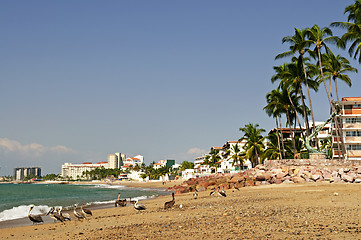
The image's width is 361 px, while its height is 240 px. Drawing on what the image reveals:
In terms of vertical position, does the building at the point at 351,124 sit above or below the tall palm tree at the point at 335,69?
below

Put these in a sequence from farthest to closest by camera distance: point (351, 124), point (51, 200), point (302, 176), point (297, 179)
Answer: point (351, 124) < point (51, 200) < point (302, 176) < point (297, 179)

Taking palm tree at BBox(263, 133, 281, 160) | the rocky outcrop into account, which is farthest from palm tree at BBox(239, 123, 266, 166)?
the rocky outcrop

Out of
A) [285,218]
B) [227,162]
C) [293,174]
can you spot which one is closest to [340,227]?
[285,218]

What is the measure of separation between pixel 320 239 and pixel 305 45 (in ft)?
149

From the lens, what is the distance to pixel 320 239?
26.1ft

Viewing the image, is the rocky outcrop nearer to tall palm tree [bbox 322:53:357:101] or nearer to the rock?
the rock

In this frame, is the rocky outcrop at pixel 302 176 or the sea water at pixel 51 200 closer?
the sea water at pixel 51 200

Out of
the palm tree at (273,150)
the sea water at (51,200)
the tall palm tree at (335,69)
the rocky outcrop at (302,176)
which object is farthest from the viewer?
the palm tree at (273,150)

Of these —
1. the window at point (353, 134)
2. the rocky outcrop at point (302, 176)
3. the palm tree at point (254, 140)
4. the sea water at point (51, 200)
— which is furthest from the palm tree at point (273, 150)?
the rocky outcrop at point (302, 176)

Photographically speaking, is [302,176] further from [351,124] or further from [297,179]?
[351,124]

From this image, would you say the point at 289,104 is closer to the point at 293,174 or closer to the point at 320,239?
the point at 293,174

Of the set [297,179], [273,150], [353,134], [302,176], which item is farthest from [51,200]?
[353,134]

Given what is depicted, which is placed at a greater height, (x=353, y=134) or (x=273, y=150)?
(x=353, y=134)

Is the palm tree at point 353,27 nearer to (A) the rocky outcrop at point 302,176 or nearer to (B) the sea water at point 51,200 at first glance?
(A) the rocky outcrop at point 302,176
